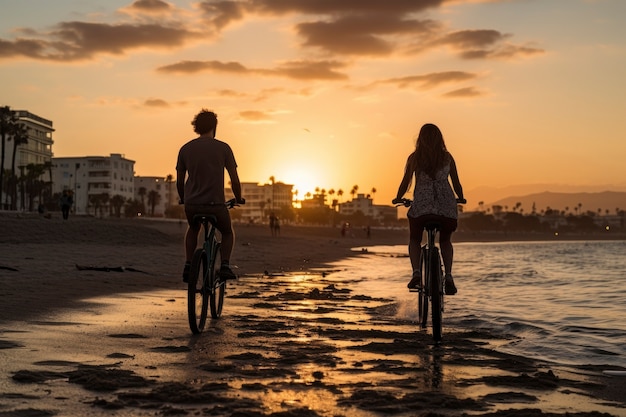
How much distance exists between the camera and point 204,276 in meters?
7.78

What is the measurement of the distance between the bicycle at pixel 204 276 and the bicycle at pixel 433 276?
91.1 inches

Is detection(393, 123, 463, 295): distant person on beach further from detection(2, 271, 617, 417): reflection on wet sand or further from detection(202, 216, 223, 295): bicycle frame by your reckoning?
detection(202, 216, 223, 295): bicycle frame

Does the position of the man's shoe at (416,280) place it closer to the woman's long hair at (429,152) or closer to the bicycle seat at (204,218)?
the woman's long hair at (429,152)

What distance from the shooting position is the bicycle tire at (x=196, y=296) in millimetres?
7176

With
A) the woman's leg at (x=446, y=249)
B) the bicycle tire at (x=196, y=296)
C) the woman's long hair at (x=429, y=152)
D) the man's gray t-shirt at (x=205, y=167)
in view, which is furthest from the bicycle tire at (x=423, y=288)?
the bicycle tire at (x=196, y=296)

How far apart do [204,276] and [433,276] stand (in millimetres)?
2591

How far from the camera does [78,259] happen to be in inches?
757

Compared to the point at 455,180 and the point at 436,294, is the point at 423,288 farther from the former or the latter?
the point at 455,180

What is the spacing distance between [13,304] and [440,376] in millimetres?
6188

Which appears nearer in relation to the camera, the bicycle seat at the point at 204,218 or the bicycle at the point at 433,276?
the bicycle at the point at 433,276

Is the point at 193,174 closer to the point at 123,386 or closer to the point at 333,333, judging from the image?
the point at 333,333

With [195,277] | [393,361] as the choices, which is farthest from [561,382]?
[195,277]

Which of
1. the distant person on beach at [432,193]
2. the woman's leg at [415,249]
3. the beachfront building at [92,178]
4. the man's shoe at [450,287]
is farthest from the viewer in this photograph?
the beachfront building at [92,178]

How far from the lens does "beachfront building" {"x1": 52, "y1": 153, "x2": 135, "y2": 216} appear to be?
595 ft
